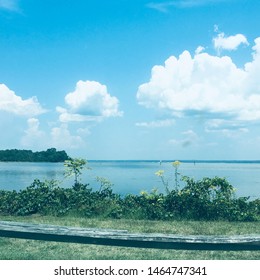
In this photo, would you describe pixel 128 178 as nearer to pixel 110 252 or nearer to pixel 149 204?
pixel 149 204

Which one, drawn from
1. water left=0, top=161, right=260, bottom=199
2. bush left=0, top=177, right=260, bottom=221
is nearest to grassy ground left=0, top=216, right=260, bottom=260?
bush left=0, top=177, right=260, bottom=221

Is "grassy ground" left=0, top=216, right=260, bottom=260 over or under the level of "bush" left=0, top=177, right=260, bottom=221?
under

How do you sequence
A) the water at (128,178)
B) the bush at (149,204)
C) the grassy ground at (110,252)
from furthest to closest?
the water at (128,178) < the bush at (149,204) < the grassy ground at (110,252)

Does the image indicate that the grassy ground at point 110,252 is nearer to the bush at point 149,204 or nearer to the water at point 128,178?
the bush at point 149,204

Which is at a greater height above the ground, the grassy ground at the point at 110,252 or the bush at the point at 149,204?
the bush at the point at 149,204

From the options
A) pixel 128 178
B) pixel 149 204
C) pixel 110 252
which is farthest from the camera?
pixel 128 178

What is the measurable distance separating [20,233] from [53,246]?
2.60 m

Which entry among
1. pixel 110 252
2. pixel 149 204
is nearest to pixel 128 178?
pixel 149 204

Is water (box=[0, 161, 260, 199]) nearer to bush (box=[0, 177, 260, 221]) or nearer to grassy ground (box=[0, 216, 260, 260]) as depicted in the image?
bush (box=[0, 177, 260, 221])

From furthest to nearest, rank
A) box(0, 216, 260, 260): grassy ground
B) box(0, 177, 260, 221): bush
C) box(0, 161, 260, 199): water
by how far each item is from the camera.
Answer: box(0, 161, 260, 199): water → box(0, 177, 260, 221): bush → box(0, 216, 260, 260): grassy ground

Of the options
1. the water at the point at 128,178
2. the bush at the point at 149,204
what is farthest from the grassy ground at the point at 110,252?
the water at the point at 128,178
